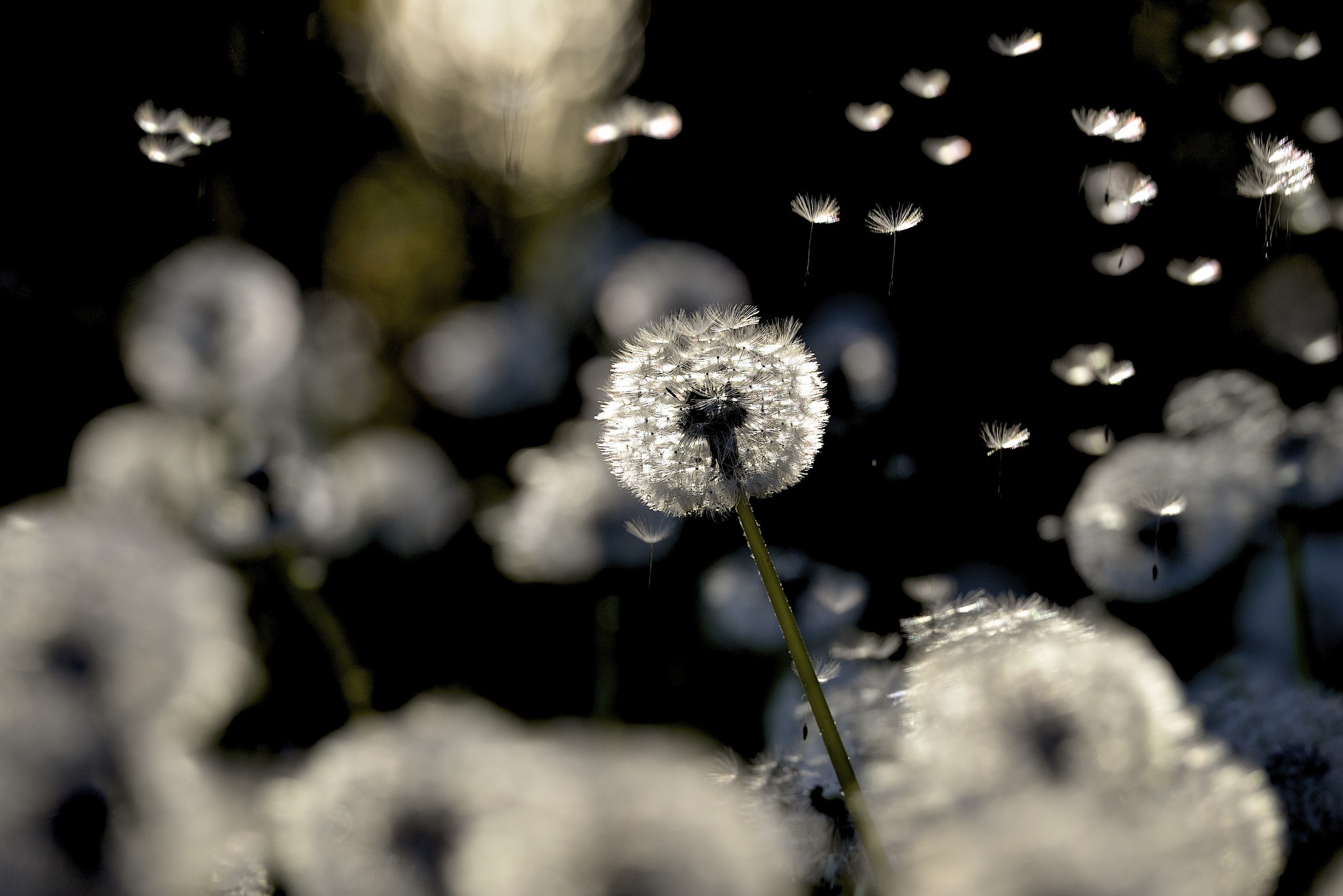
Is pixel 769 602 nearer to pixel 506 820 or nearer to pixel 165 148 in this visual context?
pixel 506 820

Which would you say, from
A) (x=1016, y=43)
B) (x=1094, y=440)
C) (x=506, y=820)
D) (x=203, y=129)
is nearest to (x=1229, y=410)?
(x=1094, y=440)

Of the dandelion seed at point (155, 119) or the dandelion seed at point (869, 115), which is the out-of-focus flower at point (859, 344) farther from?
the dandelion seed at point (155, 119)

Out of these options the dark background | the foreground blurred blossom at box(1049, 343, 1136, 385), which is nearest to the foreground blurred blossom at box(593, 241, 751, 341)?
the dark background

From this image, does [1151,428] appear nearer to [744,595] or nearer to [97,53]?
[744,595]

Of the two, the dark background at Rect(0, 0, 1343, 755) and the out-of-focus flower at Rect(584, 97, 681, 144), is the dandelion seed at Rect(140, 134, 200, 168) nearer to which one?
the dark background at Rect(0, 0, 1343, 755)

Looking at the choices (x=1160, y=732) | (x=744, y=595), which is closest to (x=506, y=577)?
(x=744, y=595)

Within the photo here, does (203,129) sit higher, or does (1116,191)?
(203,129)
